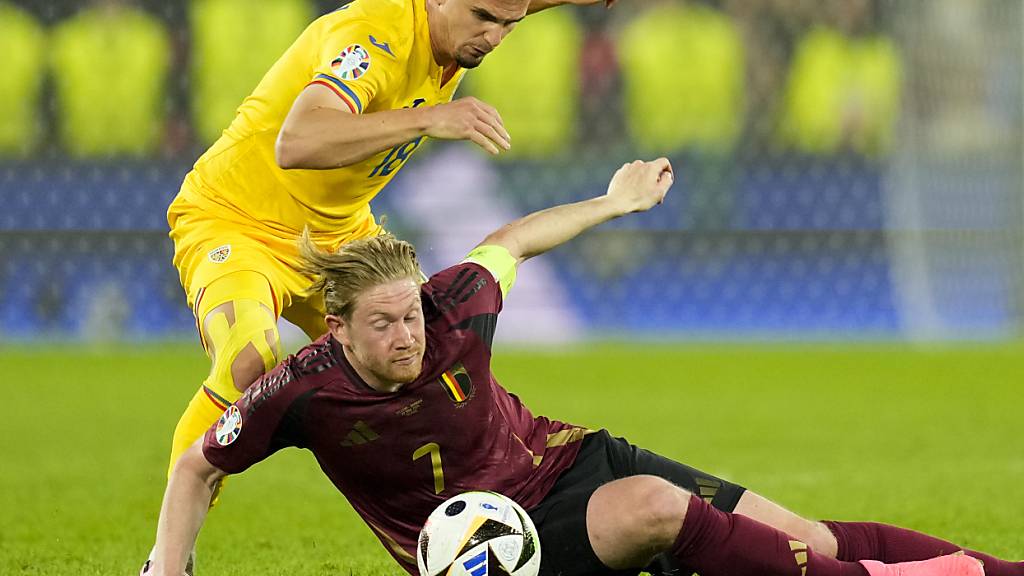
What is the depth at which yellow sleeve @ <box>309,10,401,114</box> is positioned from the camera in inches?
182

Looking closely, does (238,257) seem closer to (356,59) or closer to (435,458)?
(356,59)

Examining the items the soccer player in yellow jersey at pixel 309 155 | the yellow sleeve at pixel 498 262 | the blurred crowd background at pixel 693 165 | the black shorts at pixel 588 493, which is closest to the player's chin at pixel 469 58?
the soccer player in yellow jersey at pixel 309 155

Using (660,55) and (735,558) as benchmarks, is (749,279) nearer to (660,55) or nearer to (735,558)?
(660,55)

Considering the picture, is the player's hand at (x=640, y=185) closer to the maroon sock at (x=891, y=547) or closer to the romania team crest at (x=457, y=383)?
the romania team crest at (x=457, y=383)

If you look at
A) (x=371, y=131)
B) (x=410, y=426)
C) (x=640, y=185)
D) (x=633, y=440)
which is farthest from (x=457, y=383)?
(x=633, y=440)

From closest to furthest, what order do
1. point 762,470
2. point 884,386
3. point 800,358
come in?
1. point 762,470
2. point 884,386
3. point 800,358

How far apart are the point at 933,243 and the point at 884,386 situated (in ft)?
15.3

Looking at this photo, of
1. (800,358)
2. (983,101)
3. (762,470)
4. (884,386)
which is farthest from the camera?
(983,101)

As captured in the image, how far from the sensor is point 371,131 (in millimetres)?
4383

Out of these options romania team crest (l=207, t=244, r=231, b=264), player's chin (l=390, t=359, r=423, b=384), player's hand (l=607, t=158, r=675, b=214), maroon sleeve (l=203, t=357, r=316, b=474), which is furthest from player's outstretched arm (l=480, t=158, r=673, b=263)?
romania team crest (l=207, t=244, r=231, b=264)

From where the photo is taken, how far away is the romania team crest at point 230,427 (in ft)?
13.5

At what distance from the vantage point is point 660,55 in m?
18.2

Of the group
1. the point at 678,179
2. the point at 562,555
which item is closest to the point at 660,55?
the point at 678,179

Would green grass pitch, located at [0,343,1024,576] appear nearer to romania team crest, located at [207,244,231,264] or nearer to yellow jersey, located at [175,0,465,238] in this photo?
romania team crest, located at [207,244,231,264]
